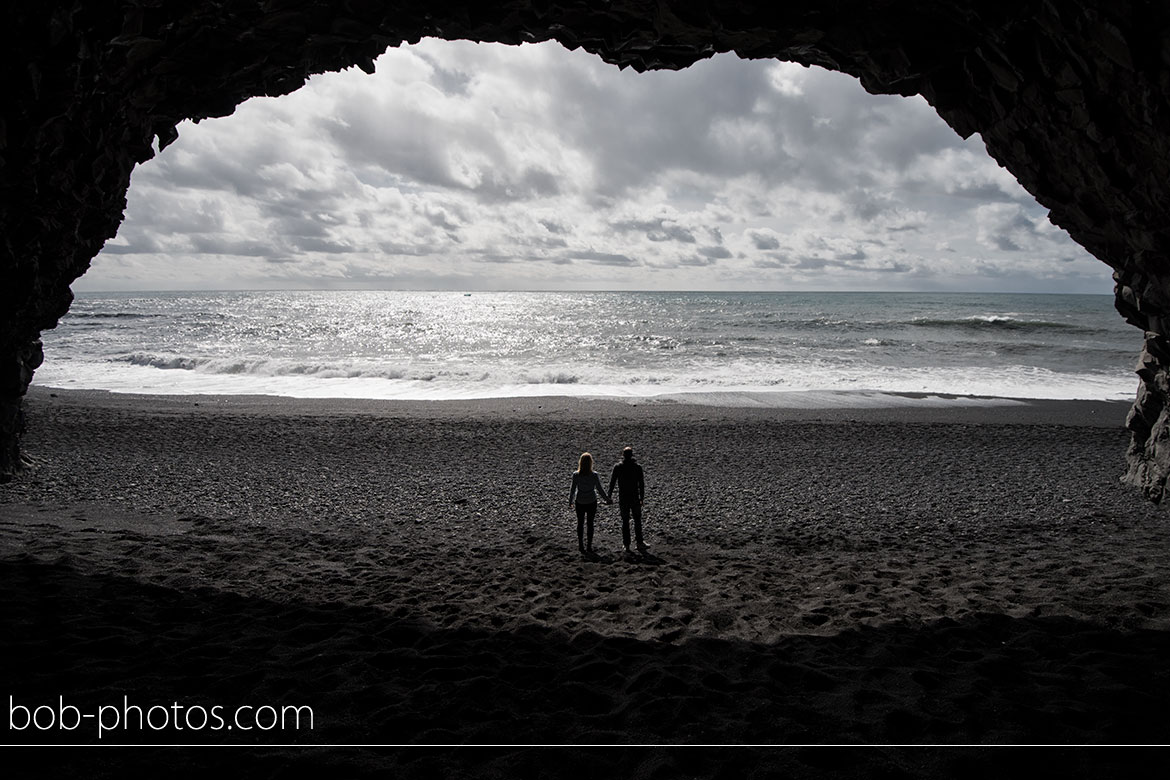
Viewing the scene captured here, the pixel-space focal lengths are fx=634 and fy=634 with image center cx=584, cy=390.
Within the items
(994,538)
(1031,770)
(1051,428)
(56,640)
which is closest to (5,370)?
(56,640)

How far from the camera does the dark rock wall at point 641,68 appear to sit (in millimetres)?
7363

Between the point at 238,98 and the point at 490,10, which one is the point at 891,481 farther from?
the point at 238,98

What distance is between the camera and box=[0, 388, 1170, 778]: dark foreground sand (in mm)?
4465

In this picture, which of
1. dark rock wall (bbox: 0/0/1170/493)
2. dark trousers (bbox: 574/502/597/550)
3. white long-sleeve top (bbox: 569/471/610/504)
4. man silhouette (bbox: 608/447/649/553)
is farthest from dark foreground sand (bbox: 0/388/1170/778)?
dark rock wall (bbox: 0/0/1170/493)

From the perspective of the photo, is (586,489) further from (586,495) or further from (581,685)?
(581,685)

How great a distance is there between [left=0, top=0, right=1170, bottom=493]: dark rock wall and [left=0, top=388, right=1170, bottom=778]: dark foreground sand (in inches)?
168

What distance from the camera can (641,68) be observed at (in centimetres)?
997

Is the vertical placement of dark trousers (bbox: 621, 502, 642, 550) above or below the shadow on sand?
above

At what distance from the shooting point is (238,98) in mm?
11242

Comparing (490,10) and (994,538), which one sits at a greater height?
(490,10)

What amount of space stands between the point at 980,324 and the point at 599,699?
58905mm

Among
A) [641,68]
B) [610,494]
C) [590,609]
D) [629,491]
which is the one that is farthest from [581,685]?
[641,68]

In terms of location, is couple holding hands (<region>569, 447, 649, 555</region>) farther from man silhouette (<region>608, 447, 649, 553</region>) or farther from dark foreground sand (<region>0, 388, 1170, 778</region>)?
dark foreground sand (<region>0, 388, 1170, 778</region>)

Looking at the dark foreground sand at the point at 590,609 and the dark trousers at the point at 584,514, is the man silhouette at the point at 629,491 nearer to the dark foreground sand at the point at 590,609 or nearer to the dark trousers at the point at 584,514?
the dark trousers at the point at 584,514
